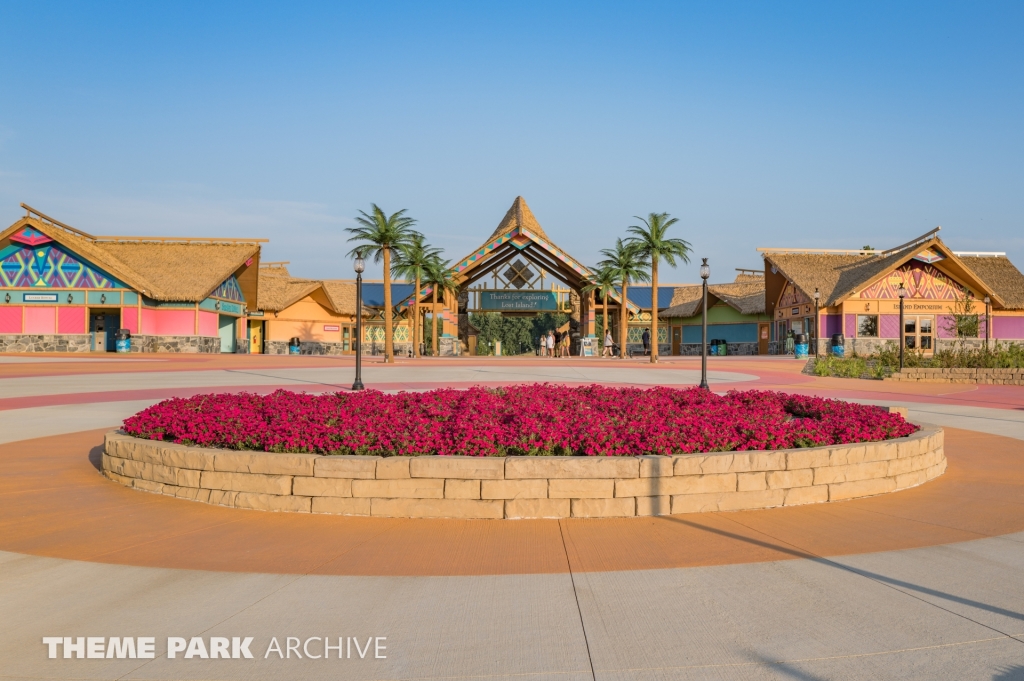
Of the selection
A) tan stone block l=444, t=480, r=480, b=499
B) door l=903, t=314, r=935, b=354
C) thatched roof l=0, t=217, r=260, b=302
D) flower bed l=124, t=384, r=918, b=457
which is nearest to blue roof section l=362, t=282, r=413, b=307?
thatched roof l=0, t=217, r=260, b=302

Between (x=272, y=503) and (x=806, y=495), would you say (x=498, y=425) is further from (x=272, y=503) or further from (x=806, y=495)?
(x=806, y=495)

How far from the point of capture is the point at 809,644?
3777mm

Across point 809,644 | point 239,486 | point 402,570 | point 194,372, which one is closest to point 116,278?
point 194,372

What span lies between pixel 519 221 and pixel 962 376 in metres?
25.7

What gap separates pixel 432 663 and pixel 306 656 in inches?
27.7

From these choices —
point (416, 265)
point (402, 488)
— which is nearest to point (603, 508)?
point (402, 488)

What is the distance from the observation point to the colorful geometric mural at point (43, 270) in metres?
39.4

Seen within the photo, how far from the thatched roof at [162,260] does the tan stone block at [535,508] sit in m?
39.0

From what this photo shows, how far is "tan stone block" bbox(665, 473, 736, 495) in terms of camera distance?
6.55m

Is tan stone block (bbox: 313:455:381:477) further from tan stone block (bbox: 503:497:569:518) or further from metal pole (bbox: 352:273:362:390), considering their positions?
metal pole (bbox: 352:273:362:390)

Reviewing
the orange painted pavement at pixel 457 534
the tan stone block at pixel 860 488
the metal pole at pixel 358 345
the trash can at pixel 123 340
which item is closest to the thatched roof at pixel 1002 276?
the metal pole at pixel 358 345

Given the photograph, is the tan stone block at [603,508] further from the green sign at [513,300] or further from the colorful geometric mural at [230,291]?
the green sign at [513,300]

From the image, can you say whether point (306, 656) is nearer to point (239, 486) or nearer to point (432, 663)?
point (432, 663)

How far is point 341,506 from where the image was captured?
6543mm
